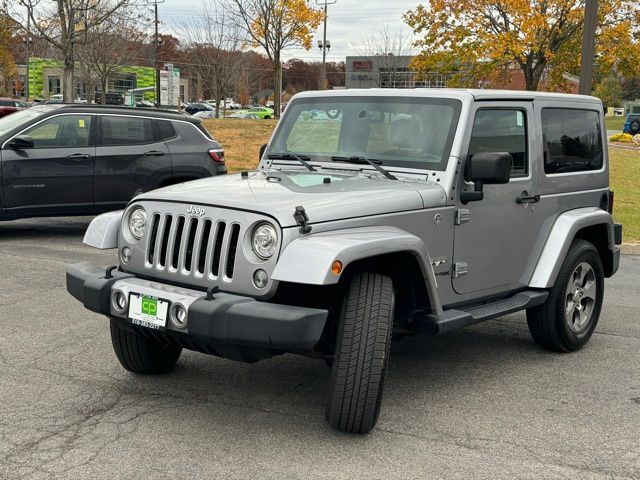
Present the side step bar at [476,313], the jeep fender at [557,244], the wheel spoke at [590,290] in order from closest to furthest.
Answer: the side step bar at [476,313]
the jeep fender at [557,244]
the wheel spoke at [590,290]

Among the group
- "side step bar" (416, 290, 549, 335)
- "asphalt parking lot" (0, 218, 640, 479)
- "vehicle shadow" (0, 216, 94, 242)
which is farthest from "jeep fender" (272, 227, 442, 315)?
"vehicle shadow" (0, 216, 94, 242)

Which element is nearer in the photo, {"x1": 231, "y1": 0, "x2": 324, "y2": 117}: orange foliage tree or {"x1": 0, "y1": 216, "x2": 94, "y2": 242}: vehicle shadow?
{"x1": 0, "y1": 216, "x2": 94, "y2": 242}: vehicle shadow

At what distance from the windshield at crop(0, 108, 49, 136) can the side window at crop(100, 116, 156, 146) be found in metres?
0.83

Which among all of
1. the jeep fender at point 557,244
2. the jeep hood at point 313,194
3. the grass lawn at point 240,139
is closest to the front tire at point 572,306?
the jeep fender at point 557,244

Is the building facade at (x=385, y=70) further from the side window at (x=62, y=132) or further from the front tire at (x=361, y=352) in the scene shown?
the front tire at (x=361, y=352)

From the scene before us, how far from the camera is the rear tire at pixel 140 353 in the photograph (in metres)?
4.89

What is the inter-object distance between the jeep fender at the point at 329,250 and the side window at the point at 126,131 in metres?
7.05

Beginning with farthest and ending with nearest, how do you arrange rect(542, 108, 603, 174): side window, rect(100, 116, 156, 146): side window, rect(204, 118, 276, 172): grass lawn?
rect(204, 118, 276, 172): grass lawn < rect(100, 116, 156, 146): side window < rect(542, 108, 603, 174): side window

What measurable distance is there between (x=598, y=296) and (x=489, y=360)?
1.07 meters

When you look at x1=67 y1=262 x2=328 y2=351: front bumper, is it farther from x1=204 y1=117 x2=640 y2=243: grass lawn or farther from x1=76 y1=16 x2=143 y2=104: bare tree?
x1=76 y1=16 x2=143 y2=104: bare tree

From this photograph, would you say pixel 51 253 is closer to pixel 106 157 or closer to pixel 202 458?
pixel 106 157

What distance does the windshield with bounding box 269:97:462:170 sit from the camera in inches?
196

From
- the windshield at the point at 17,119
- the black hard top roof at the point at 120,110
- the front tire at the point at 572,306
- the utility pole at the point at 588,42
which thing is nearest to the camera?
the front tire at the point at 572,306

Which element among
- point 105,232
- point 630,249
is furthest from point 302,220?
point 630,249
